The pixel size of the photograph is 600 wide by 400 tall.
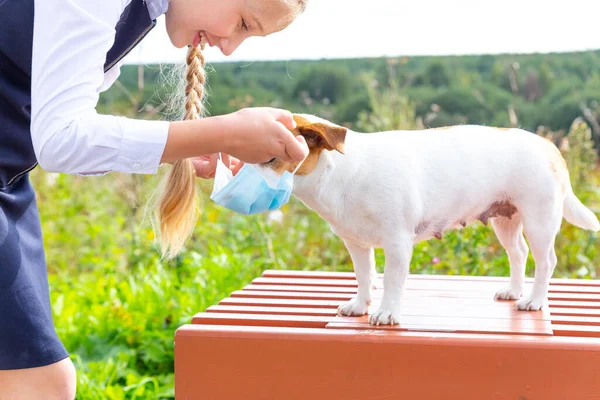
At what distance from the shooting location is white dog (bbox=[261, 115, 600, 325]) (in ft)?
7.40

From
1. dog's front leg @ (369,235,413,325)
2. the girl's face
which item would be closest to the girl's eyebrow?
the girl's face

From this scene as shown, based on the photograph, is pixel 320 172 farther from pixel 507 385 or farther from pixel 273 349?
pixel 507 385

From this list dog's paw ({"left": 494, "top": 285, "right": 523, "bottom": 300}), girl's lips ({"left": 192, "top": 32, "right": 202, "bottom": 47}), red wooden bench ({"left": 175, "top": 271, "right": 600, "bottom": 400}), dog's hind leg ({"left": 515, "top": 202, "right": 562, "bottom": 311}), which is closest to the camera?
girl's lips ({"left": 192, "top": 32, "right": 202, "bottom": 47})

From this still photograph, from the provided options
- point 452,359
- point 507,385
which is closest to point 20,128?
point 452,359

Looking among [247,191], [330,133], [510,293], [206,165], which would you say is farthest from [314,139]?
[510,293]

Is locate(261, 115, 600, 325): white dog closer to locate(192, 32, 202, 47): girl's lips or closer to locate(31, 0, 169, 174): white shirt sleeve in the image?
locate(192, 32, 202, 47): girl's lips

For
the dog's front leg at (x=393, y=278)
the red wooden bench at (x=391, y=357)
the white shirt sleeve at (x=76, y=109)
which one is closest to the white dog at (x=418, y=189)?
the dog's front leg at (x=393, y=278)

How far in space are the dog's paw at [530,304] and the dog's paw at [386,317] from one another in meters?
0.47

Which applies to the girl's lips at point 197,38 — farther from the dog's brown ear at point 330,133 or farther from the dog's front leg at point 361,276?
the dog's front leg at point 361,276

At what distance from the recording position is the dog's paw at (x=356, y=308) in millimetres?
2477

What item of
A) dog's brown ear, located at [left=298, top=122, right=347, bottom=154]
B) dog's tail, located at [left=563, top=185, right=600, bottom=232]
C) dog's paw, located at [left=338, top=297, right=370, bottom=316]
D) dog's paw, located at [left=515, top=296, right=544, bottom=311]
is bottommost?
dog's paw, located at [left=338, top=297, right=370, bottom=316]

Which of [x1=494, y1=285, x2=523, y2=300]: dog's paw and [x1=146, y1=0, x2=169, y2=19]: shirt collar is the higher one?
[x1=146, y1=0, x2=169, y2=19]: shirt collar

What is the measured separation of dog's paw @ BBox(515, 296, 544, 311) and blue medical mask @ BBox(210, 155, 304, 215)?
93 centimetres

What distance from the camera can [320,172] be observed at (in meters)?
2.25
